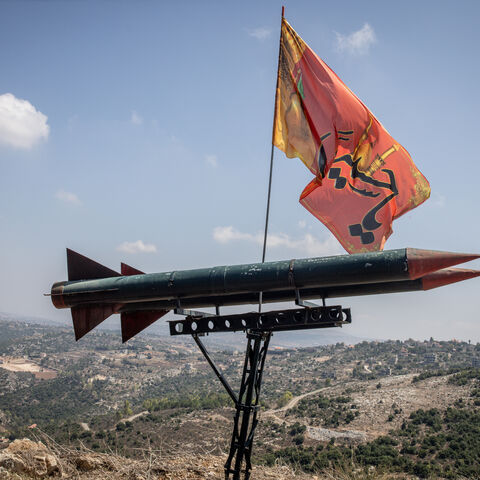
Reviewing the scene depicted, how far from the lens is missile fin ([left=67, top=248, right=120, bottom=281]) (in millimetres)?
13172

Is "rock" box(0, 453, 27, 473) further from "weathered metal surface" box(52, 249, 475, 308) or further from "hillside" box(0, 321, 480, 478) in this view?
"weathered metal surface" box(52, 249, 475, 308)

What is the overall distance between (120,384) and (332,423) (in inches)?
3380

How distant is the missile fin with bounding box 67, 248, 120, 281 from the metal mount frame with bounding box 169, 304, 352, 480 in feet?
9.01

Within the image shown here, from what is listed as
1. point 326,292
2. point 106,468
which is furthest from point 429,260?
point 106,468

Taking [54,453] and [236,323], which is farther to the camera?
[54,453]

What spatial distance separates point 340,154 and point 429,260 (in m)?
4.25

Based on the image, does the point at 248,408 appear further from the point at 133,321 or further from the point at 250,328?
the point at 133,321

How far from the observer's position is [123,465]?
12.9 meters

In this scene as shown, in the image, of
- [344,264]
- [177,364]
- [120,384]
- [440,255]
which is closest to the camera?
[440,255]

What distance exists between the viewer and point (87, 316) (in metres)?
12.8

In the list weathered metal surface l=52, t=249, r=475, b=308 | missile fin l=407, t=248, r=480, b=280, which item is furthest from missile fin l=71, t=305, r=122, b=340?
missile fin l=407, t=248, r=480, b=280

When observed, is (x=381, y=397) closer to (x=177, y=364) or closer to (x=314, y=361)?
(x=314, y=361)

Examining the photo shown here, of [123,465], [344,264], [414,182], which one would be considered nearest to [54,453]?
[123,465]

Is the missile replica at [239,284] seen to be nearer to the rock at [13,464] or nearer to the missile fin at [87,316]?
the missile fin at [87,316]
